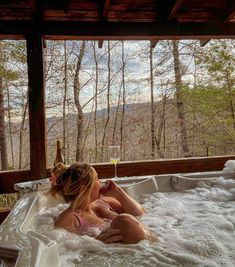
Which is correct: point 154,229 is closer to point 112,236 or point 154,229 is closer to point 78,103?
point 112,236

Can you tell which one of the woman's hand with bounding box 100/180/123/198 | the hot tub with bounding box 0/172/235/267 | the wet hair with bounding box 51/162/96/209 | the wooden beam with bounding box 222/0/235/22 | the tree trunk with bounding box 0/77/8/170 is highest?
the wooden beam with bounding box 222/0/235/22

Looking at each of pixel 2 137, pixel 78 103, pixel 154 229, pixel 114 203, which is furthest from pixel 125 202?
pixel 78 103

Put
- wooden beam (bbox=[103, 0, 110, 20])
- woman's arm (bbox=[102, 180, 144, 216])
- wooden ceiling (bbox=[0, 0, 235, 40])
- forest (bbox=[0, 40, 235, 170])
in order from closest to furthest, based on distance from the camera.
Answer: woman's arm (bbox=[102, 180, 144, 216])
wooden beam (bbox=[103, 0, 110, 20])
wooden ceiling (bbox=[0, 0, 235, 40])
forest (bbox=[0, 40, 235, 170])

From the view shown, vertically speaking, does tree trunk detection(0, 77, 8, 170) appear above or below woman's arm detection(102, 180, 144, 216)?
above

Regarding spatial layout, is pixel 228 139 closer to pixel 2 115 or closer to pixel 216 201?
pixel 216 201

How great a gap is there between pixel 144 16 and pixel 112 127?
260cm

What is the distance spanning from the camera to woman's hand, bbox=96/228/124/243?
5.11 feet

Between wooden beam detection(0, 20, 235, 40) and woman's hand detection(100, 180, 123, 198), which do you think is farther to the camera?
wooden beam detection(0, 20, 235, 40)

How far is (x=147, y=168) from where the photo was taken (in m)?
2.90

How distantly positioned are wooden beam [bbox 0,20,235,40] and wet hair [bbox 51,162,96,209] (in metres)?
1.48

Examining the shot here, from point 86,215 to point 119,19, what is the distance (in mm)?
1789

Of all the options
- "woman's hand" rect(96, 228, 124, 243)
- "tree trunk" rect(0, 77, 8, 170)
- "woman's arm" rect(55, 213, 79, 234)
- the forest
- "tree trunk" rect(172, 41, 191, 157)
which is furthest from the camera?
"tree trunk" rect(172, 41, 191, 157)

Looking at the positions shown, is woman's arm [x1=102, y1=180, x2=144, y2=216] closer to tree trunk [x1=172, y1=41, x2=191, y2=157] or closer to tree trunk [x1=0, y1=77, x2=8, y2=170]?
tree trunk [x1=0, y1=77, x2=8, y2=170]

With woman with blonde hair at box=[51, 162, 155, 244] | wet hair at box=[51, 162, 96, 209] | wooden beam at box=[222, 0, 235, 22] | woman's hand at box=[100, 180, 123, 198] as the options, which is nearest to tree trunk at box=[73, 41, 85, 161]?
wooden beam at box=[222, 0, 235, 22]
